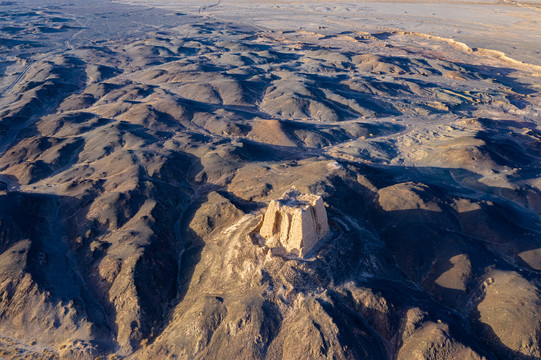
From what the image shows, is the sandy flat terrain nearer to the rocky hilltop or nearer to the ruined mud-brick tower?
the rocky hilltop

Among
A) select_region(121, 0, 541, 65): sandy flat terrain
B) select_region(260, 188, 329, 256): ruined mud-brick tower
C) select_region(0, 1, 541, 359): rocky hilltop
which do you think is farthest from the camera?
select_region(121, 0, 541, 65): sandy flat terrain

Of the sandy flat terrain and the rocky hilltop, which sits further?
the sandy flat terrain

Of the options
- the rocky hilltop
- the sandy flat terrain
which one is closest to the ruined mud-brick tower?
the rocky hilltop

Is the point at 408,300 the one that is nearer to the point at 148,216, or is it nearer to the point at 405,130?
the point at 148,216

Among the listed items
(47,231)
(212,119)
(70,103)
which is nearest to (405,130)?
(212,119)

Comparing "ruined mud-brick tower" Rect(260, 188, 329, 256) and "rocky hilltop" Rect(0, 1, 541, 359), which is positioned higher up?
"ruined mud-brick tower" Rect(260, 188, 329, 256)

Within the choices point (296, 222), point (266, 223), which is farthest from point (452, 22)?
point (296, 222)

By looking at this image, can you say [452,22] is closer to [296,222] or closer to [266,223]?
[266,223]
